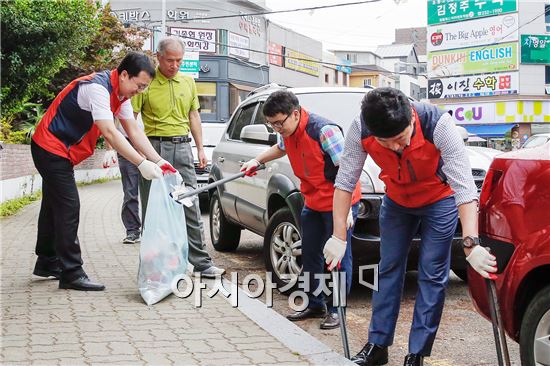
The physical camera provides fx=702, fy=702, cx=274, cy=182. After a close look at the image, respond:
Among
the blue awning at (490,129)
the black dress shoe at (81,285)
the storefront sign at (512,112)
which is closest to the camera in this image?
the black dress shoe at (81,285)

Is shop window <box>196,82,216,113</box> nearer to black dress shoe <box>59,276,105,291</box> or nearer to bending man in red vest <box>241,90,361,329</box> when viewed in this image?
black dress shoe <box>59,276,105,291</box>

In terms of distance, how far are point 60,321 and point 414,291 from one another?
318 centimetres

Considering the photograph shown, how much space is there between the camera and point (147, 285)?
202 inches

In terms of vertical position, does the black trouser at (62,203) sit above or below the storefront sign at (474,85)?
below

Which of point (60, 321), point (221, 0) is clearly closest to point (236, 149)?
point (60, 321)

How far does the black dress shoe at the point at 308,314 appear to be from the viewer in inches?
205

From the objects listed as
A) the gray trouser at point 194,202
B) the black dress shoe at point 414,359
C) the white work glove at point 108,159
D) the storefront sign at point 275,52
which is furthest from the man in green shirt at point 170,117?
the storefront sign at point 275,52

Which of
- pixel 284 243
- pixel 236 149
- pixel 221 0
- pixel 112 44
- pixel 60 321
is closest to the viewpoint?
pixel 60 321

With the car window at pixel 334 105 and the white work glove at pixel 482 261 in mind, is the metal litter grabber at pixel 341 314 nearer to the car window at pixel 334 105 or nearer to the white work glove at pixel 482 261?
the white work glove at pixel 482 261

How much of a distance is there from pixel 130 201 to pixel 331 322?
390cm

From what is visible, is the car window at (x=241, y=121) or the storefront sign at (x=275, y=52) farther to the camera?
the storefront sign at (x=275, y=52)

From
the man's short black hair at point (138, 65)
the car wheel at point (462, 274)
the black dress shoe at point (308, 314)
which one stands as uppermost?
the man's short black hair at point (138, 65)

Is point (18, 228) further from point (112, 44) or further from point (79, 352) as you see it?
point (112, 44)

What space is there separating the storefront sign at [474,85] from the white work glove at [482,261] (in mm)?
42990
